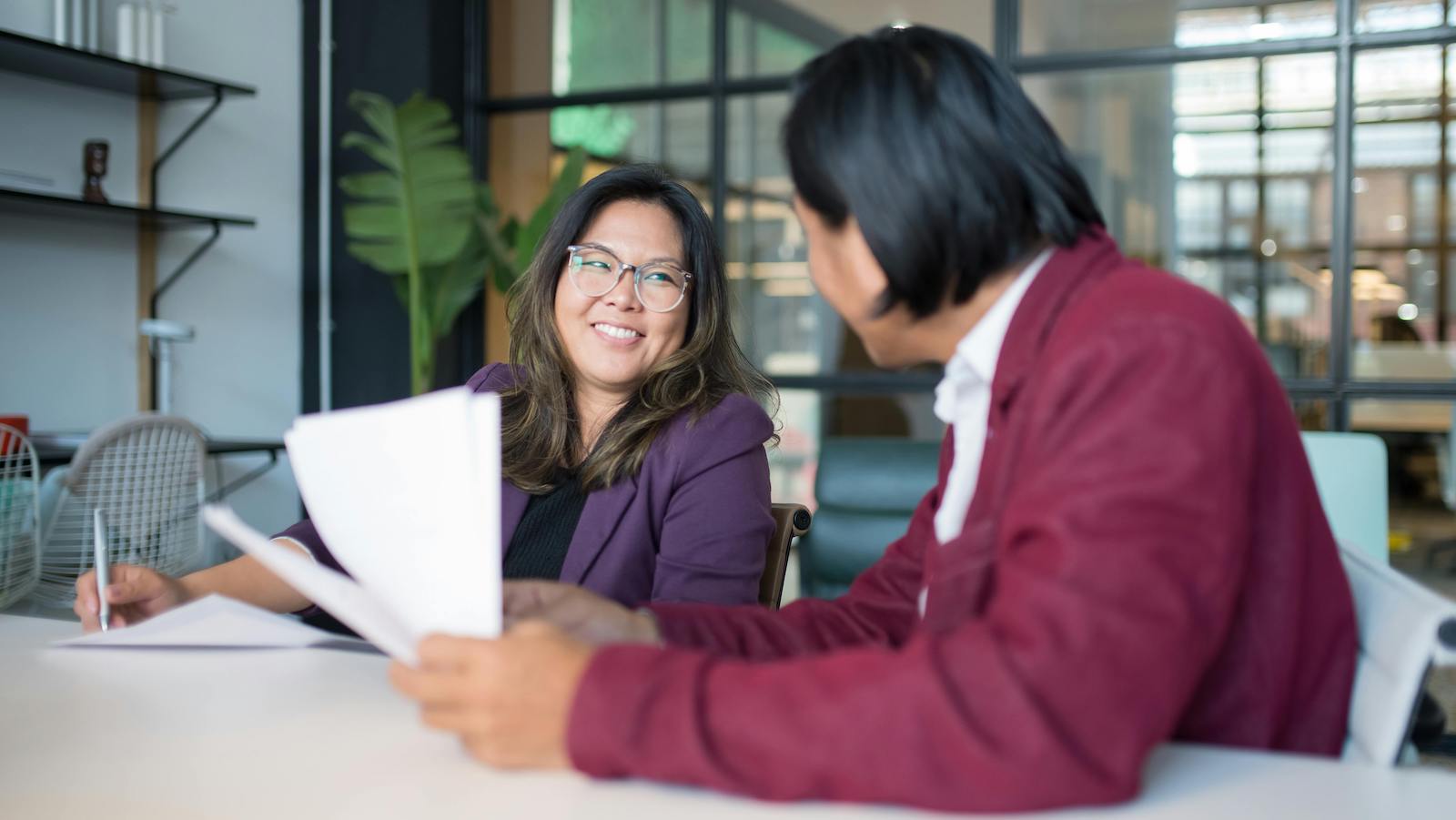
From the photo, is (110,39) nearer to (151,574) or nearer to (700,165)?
(700,165)

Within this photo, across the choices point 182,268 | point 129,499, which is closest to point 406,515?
point 129,499

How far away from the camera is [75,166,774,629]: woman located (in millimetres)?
1624

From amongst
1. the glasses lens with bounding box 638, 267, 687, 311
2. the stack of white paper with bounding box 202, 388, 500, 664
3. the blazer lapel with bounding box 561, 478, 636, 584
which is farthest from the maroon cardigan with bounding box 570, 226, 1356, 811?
the glasses lens with bounding box 638, 267, 687, 311

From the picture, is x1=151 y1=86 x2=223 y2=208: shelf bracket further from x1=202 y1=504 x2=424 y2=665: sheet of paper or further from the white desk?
x1=202 y1=504 x2=424 y2=665: sheet of paper

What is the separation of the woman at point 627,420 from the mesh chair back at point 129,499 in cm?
170

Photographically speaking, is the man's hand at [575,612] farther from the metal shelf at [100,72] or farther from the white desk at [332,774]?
the metal shelf at [100,72]

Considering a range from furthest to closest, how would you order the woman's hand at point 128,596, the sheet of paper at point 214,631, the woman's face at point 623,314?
1. the woman's face at point 623,314
2. the woman's hand at point 128,596
3. the sheet of paper at point 214,631

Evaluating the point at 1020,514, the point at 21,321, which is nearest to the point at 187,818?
the point at 1020,514

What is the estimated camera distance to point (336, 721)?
97cm

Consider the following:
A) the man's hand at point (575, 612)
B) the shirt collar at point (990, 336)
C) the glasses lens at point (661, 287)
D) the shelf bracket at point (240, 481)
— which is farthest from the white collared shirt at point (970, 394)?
the shelf bracket at point (240, 481)

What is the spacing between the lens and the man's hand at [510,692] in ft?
2.59

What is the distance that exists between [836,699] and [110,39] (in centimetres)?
429

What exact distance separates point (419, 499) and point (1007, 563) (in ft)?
1.27

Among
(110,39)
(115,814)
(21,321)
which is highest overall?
(110,39)
